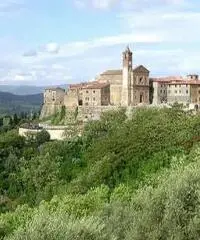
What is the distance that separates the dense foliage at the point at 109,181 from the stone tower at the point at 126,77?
28.5 ft

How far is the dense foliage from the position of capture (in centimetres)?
2348

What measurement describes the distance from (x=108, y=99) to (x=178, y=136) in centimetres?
3150

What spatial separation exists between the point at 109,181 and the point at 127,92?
34.6 metres

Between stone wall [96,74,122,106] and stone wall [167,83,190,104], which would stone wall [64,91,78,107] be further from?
stone wall [167,83,190,104]

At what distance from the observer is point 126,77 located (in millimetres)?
86438

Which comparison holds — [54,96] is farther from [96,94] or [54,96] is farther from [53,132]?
[53,132]

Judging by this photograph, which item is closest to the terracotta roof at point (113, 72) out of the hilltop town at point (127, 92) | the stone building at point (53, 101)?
the hilltop town at point (127, 92)

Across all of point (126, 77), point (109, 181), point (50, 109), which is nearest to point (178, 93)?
point (126, 77)

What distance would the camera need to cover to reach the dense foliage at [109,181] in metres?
23.5

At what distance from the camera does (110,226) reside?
A: 86.0 feet

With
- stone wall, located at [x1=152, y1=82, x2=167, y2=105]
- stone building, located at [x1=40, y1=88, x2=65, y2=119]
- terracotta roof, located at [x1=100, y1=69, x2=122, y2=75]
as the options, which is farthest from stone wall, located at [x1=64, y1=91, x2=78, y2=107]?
stone wall, located at [x1=152, y1=82, x2=167, y2=105]

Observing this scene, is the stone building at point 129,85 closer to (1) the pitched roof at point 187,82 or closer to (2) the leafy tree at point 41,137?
(1) the pitched roof at point 187,82

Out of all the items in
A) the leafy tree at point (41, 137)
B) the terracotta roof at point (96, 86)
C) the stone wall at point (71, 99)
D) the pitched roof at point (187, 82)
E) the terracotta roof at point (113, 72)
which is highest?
the terracotta roof at point (113, 72)

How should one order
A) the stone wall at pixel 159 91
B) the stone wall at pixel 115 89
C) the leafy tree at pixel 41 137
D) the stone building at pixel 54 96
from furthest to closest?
1. the stone building at pixel 54 96
2. the stone wall at pixel 159 91
3. the stone wall at pixel 115 89
4. the leafy tree at pixel 41 137
